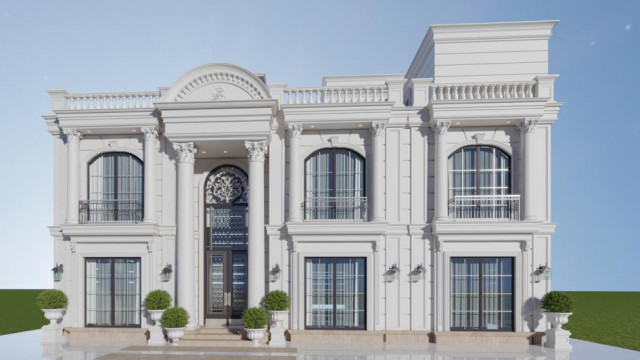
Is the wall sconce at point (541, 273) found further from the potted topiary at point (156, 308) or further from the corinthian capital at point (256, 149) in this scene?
the potted topiary at point (156, 308)

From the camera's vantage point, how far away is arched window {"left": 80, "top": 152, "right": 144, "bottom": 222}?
15523mm

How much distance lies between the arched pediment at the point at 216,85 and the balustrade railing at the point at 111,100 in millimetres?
1246

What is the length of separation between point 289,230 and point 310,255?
3.55ft

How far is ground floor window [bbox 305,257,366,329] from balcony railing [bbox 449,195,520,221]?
3.55 meters

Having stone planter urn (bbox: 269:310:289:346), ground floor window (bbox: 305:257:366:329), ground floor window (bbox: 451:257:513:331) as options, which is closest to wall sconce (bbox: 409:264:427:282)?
ground floor window (bbox: 451:257:513:331)

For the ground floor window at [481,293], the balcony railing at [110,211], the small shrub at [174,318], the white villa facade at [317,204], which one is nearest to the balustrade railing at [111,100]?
the white villa facade at [317,204]

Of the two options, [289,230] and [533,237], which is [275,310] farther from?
[533,237]

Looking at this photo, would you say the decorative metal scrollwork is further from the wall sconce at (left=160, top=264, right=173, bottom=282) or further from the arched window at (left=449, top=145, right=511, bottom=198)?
the arched window at (left=449, top=145, right=511, bottom=198)

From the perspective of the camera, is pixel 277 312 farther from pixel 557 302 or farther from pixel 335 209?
pixel 557 302

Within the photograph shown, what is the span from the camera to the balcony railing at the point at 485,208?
14.3 meters

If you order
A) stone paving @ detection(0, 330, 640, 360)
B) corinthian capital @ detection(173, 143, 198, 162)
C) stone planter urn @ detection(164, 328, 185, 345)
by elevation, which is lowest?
stone paving @ detection(0, 330, 640, 360)

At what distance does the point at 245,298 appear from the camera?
50.6 ft

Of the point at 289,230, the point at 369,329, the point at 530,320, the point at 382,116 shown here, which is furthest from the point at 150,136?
the point at 530,320

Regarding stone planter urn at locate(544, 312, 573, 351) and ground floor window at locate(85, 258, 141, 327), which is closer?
stone planter urn at locate(544, 312, 573, 351)
